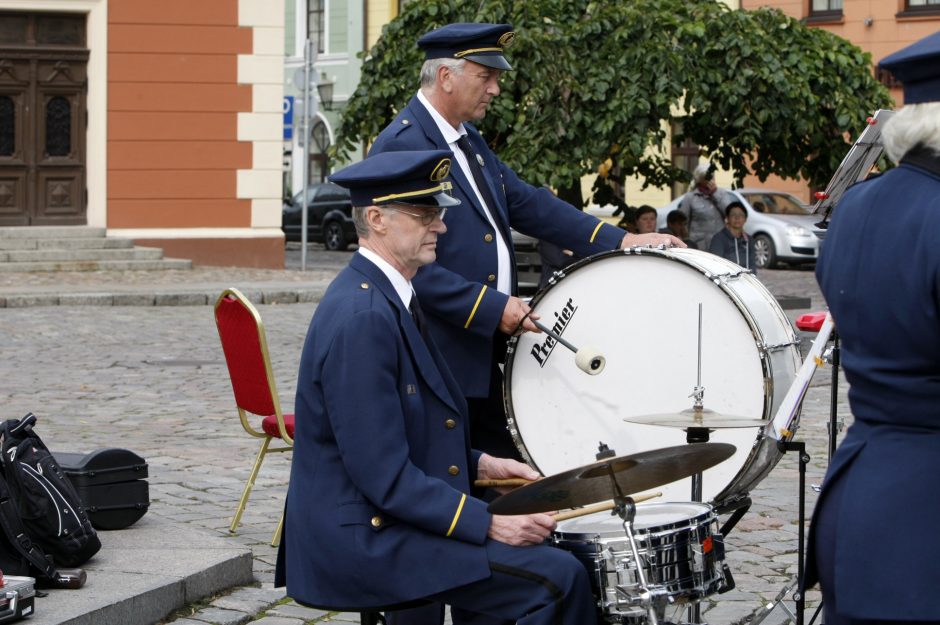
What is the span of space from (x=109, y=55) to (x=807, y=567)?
19607 millimetres

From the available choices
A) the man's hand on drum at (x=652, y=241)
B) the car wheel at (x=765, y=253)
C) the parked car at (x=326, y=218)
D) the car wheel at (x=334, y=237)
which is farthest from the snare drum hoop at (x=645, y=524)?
the car wheel at (x=334, y=237)

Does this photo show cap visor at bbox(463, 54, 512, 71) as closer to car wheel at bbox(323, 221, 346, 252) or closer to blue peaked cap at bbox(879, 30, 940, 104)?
blue peaked cap at bbox(879, 30, 940, 104)

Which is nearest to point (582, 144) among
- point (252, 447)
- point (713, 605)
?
point (252, 447)

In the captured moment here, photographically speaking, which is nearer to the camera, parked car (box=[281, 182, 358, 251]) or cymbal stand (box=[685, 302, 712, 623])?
cymbal stand (box=[685, 302, 712, 623])

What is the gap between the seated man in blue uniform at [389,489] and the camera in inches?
139

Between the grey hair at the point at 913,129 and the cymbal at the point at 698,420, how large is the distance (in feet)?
5.02

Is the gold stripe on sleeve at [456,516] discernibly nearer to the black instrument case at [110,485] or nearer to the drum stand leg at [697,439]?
the drum stand leg at [697,439]

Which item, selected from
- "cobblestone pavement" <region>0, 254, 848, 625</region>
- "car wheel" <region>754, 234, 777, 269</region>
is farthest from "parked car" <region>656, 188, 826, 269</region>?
"cobblestone pavement" <region>0, 254, 848, 625</region>

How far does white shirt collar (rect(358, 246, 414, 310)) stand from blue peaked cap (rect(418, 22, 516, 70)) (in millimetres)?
1330

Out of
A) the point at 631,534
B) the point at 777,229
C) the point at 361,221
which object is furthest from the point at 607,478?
the point at 777,229

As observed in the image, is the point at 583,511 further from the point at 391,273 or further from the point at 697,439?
the point at 697,439

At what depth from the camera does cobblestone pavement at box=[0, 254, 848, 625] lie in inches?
224

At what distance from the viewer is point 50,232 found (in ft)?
68.4

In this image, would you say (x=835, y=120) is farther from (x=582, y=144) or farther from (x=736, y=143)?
(x=582, y=144)
